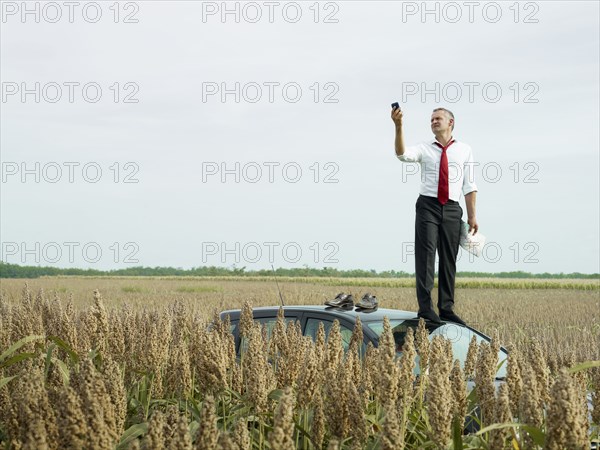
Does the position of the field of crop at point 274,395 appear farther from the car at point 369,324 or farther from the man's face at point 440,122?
the man's face at point 440,122

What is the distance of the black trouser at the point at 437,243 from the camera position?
378 inches

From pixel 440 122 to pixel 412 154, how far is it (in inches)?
25.4

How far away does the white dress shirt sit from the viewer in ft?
32.3

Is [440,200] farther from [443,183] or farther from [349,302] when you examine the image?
[349,302]

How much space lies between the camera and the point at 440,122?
10070 millimetres

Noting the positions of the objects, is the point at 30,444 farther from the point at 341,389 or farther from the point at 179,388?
the point at 179,388

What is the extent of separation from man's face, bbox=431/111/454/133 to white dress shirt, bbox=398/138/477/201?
6.7 inches

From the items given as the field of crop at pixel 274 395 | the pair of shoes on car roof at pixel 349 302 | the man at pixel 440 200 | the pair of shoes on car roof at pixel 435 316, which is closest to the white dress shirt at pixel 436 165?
the man at pixel 440 200

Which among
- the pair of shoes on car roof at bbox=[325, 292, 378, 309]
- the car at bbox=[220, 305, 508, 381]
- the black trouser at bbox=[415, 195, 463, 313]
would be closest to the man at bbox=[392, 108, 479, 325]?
the black trouser at bbox=[415, 195, 463, 313]

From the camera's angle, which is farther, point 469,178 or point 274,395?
point 469,178

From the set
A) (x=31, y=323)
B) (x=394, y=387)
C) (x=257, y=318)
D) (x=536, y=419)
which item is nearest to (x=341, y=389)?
(x=394, y=387)

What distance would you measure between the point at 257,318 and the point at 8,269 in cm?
7838

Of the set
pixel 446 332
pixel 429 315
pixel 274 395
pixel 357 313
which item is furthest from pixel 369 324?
pixel 274 395

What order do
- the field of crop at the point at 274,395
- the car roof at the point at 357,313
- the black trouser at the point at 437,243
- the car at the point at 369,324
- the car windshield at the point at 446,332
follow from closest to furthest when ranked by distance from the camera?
the field of crop at the point at 274,395
the car windshield at the point at 446,332
the car at the point at 369,324
the car roof at the point at 357,313
the black trouser at the point at 437,243
